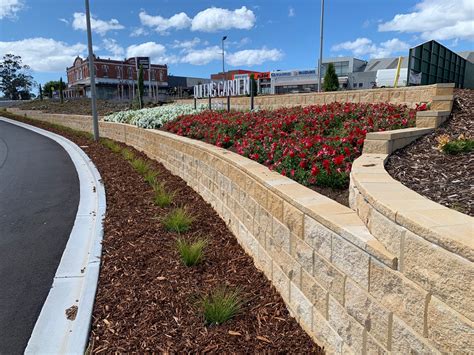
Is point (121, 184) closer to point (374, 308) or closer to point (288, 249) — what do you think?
point (288, 249)

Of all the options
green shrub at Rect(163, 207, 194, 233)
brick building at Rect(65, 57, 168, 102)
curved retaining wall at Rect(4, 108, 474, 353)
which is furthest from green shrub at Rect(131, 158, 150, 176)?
brick building at Rect(65, 57, 168, 102)

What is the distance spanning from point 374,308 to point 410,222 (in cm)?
55

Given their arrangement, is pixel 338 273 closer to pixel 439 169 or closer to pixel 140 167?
pixel 439 169

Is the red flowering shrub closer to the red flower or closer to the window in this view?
the red flower

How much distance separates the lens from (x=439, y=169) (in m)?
3.59

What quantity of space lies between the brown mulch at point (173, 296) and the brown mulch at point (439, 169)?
58.4 inches

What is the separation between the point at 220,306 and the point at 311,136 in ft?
11.4

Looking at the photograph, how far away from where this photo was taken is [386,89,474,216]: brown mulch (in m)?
2.82

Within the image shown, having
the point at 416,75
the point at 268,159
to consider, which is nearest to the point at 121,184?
the point at 268,159

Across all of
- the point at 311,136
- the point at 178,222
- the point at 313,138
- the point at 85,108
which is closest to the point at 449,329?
the point at 178,222

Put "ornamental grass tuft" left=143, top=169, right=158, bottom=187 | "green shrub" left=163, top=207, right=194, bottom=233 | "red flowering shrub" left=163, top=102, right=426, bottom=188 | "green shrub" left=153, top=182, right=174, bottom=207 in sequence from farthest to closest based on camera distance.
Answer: "ornamental grass tuft" left=143, top=169, right=158, bottom=187
"green shrub" left=153, top=182, right=174, bottom=207
"green shrub" left=163, top=207, right=194, bottom=233
"red flowering shrub" left=163, top=102, right=426, bottom=188

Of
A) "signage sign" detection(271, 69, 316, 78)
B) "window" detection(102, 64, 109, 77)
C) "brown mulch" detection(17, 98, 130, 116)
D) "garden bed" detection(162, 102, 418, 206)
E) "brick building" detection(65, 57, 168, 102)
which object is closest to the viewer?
"garden bed" detection(162, 102, 418, 206)

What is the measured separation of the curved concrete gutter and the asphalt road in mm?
88

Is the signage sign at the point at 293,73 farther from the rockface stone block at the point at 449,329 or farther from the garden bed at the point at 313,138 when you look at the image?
the rockface stone block at the point at 449,329
